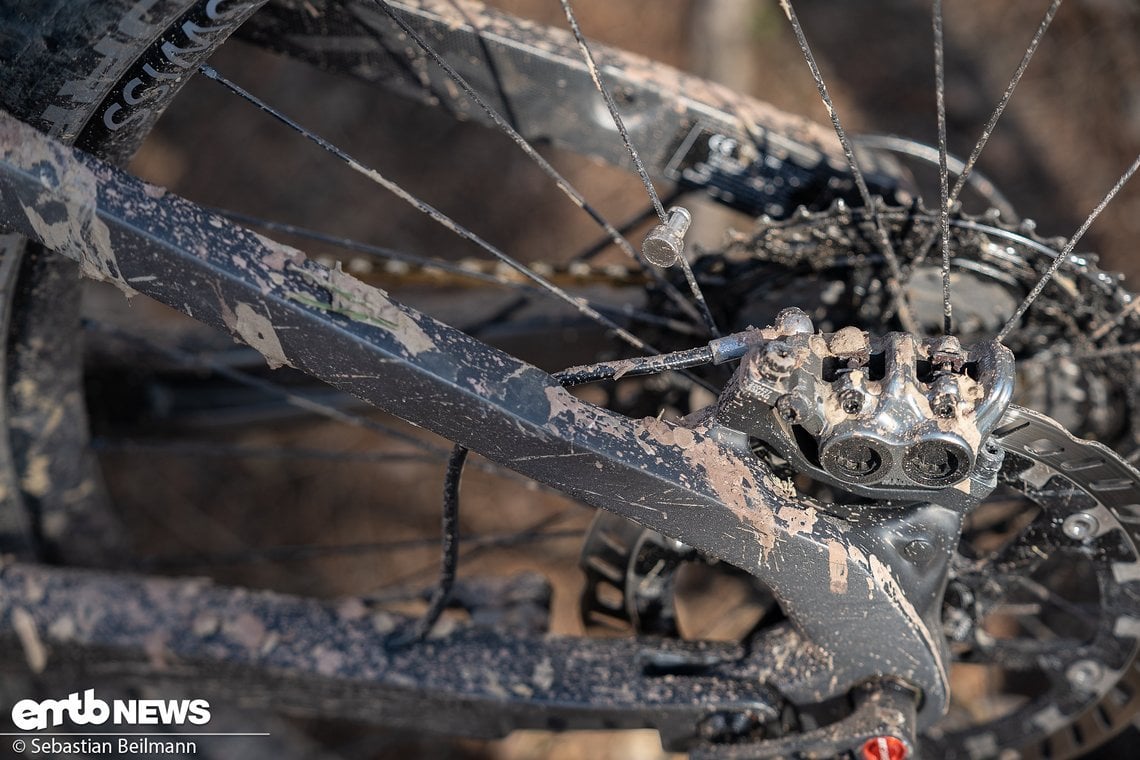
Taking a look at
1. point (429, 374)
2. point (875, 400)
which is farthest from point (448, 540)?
point (875, 400)

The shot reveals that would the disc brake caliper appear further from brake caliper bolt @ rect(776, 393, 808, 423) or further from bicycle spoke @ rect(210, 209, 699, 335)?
bicycle spoke @ rect(210, 209, 699, 335)

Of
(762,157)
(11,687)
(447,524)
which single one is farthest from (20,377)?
(762,157)

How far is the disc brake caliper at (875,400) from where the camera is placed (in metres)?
0.99

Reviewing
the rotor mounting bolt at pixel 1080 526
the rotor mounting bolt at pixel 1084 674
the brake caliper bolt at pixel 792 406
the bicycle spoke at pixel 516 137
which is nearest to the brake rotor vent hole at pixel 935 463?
the brake caliper bolt at pixel 792 406

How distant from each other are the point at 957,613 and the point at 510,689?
553mm

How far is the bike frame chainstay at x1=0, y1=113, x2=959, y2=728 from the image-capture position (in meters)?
1.02

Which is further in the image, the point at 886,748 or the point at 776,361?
the point at 886,748

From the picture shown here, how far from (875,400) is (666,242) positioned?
0.76 ft

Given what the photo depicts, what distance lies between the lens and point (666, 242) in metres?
1.01

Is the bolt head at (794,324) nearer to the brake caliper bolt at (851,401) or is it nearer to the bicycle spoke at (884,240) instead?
the brake caliper bolt at (851,401)

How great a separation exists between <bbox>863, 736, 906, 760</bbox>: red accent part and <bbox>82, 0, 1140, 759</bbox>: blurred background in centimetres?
114

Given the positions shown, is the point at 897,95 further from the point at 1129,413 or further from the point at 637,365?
the point at 637,365

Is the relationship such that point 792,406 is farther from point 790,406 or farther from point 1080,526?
point 1080,526

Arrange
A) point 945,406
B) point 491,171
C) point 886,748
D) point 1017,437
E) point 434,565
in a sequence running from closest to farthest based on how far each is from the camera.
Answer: point 945,406 → point 1017,437 → point 886,748 → point 434,565 → point 491,171
